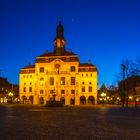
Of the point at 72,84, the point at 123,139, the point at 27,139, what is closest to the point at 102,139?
the point at 123,139

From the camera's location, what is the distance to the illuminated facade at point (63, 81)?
407 ft

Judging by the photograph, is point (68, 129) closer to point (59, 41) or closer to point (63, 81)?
point (63, 81)

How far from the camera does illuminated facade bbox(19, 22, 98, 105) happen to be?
4887 inches

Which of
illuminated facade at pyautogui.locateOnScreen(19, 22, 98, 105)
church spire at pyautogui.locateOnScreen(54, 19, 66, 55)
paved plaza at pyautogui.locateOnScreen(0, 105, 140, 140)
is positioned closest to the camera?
paved plaza at pyautogui.locateOnScreen(0, 105, 140, 140)

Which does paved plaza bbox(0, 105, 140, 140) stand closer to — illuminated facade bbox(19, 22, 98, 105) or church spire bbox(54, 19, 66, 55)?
illuminated facade bbox(19, 22, 98, 105)

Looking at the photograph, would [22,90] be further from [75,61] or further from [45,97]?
[75,61]

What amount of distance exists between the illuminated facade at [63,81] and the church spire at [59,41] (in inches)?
175

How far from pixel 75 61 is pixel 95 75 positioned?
30.4ft

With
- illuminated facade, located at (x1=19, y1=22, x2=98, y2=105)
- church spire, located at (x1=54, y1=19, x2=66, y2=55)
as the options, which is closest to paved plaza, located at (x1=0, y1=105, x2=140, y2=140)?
illuminated facade, located at (x1=19, y1=22, x2=98, y2=105)

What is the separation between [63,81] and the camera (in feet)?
410

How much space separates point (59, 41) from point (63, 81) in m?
19.8

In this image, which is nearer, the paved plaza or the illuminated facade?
the paved plaza

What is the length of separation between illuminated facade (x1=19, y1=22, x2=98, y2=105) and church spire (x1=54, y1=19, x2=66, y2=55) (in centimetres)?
445

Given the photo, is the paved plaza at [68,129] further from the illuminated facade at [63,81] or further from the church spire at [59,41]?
the church spire at [59,41]
